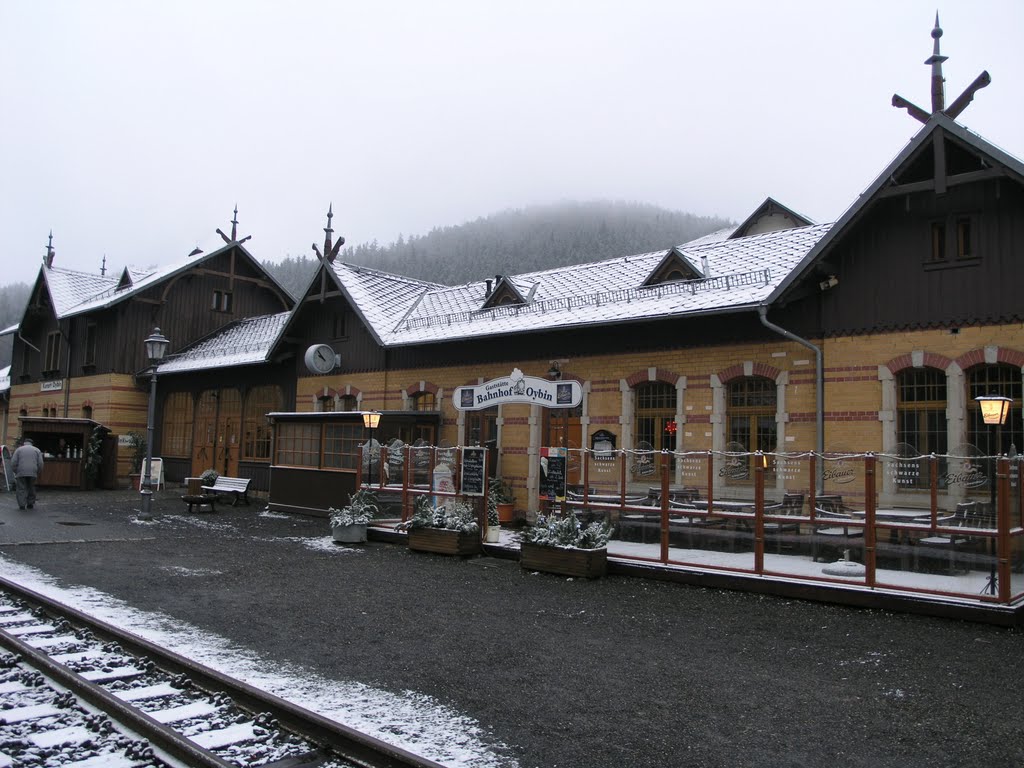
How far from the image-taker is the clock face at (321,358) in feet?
74.5

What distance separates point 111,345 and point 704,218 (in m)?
65.1

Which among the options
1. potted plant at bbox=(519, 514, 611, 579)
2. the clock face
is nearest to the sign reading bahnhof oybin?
potted plant at bbox=(519, 514, 611, 579)

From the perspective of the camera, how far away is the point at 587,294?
18234mm

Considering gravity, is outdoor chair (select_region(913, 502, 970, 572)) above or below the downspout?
below

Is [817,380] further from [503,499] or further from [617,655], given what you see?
[617,655]

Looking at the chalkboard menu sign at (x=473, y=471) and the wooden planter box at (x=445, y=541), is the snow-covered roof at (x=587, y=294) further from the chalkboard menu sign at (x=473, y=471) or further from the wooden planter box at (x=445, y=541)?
the wooden planter box at (x=445, y=541)

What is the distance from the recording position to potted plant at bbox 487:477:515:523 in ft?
58.0

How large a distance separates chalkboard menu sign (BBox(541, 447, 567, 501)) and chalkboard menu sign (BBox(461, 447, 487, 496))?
4.85ft

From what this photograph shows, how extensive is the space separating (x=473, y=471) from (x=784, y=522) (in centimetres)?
544

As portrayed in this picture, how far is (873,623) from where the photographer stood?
28.3 feet

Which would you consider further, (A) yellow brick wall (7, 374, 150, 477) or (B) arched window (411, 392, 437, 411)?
(A) yellow brick wall (7, 374, 150, 477)

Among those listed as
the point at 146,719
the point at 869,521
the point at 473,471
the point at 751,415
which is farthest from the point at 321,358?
the point at 146,719

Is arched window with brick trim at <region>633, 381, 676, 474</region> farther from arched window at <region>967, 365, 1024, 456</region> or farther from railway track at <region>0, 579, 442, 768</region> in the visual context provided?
railway track at <region>0, 579, 442, 768</region>

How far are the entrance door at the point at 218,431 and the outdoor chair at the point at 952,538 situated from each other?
21953mm
